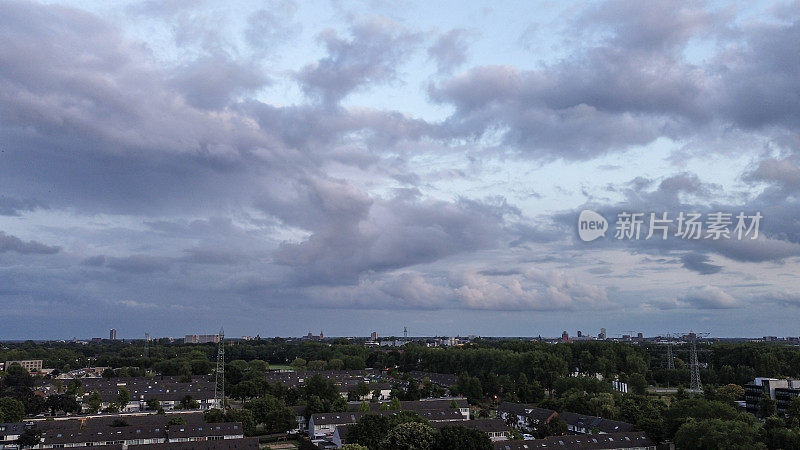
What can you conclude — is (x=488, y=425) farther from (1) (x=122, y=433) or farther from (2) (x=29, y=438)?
(2) (x=29, y=438)

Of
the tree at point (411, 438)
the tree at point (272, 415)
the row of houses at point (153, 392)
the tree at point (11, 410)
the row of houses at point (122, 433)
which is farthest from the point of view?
the row of houses at point (153, 392)

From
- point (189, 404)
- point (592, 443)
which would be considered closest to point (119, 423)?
point (189, 404)

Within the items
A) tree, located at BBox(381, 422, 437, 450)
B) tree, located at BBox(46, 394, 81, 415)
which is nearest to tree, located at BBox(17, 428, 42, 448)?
tree, located at BBox(46, 394, 81, 415)

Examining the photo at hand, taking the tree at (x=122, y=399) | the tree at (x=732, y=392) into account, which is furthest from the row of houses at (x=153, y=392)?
the tree at (x=732, y=392)

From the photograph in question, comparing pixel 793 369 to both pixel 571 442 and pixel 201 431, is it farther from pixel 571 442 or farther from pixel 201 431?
pixel 201 431

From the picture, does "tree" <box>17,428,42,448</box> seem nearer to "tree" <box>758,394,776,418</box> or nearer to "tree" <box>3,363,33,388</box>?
"tree" <box>3,363,33,388</box>

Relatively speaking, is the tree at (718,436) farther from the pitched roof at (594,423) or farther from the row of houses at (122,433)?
the row of houses at (122,433)
